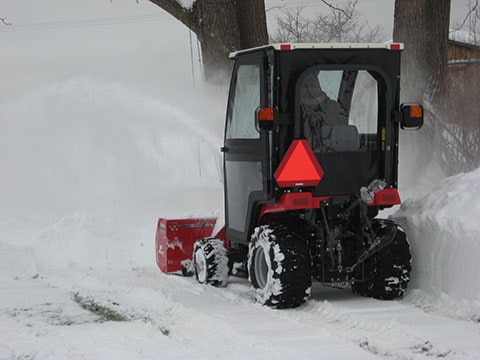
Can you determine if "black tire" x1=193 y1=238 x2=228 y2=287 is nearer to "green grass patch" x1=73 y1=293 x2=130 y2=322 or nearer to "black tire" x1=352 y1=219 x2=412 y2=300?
"green grass patch" x1=73 y1=293 x2=130 y2=322

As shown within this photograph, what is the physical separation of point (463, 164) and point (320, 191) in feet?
18.6

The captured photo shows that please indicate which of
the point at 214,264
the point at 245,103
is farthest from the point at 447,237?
the point at 214,264

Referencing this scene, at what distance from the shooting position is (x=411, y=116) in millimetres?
7344

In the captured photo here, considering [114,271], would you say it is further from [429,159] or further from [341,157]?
[429,159]

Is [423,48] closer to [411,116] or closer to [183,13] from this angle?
[183,13]

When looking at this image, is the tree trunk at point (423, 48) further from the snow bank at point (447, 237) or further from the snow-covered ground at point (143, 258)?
the snow bank at point (447, 237)

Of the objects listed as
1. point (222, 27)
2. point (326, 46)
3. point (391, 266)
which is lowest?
point (391, 266)

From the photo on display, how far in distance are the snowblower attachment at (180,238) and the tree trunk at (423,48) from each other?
4.42 metres

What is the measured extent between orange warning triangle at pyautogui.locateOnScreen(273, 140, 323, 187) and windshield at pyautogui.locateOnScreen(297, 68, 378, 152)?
0.16 m

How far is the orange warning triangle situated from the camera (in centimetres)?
702

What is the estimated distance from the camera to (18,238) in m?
11.7

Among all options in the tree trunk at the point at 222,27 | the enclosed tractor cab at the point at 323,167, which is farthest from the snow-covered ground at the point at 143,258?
the tree trunk at the point at 222,27

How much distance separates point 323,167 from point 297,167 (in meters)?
0.29

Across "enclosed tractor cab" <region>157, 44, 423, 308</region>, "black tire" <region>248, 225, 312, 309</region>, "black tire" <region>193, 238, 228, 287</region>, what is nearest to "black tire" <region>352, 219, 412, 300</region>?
"enclosed tractor cab" <region>157, 44, 423, 308</region>
